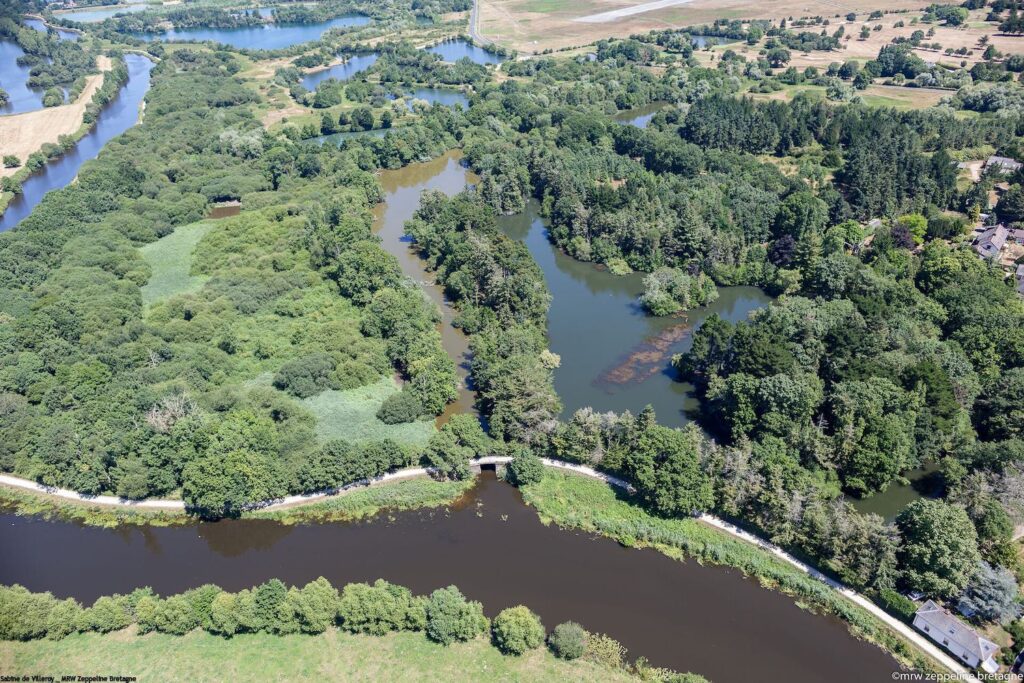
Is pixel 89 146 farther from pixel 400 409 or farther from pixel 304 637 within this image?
pixel 304 637

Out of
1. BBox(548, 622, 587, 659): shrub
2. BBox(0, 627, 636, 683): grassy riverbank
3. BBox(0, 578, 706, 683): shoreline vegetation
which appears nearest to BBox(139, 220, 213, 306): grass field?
BBox(0, 578, 706, 683): shoreline vegetation

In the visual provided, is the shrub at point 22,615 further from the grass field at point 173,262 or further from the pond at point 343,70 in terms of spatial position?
the pond at point 343,70

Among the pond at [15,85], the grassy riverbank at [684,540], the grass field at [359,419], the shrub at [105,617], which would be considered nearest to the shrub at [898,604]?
the grassy riverbank at [684,540]

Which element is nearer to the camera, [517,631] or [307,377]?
[517,631]

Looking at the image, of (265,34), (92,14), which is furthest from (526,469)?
(92,14)

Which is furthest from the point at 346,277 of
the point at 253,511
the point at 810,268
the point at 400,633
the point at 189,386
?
the point at 810,268

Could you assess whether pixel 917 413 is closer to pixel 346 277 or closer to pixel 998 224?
pixel 998 224
